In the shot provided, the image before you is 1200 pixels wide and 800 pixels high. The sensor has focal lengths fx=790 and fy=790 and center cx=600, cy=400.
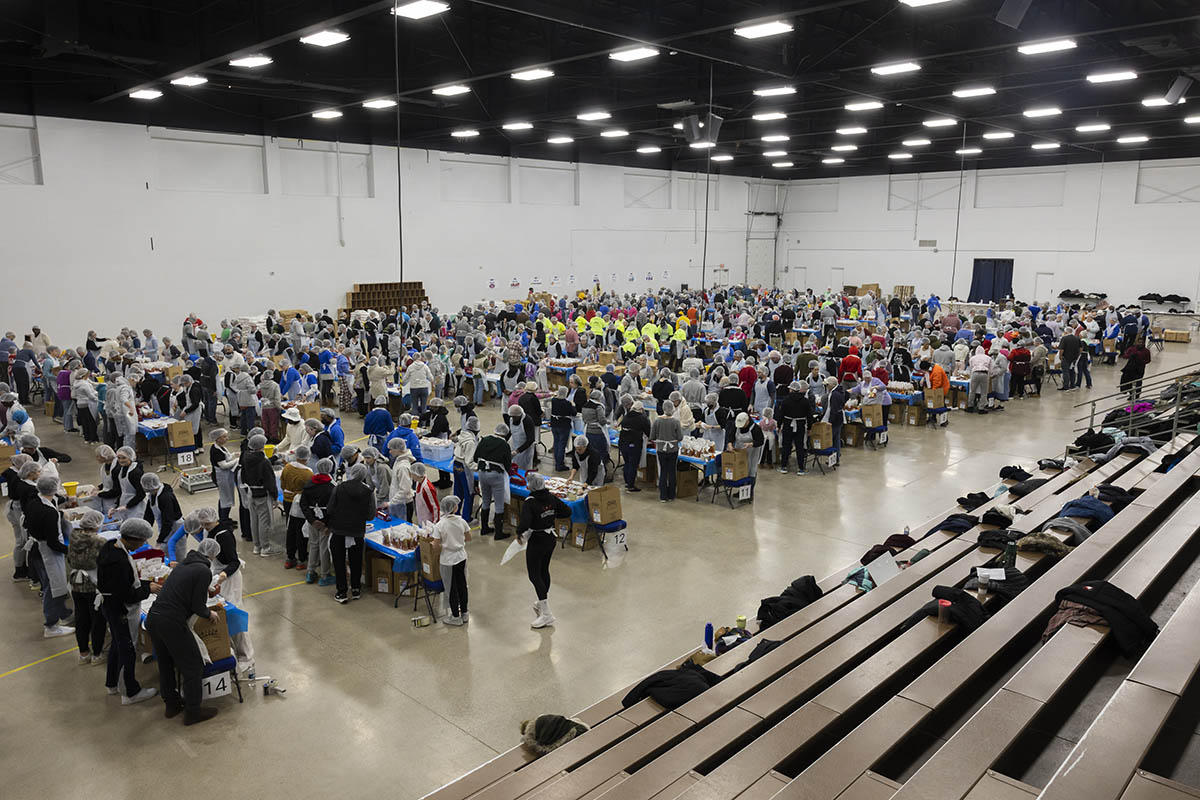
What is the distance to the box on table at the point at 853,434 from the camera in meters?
14.3

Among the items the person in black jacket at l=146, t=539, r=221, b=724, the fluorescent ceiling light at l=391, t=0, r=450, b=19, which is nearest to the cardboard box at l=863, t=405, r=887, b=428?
the fluorescent ceiling light at l=391, t=0, r=450, b=19

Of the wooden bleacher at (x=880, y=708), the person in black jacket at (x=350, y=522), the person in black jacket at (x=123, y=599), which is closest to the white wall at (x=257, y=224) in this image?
the person in black jacket at (x=350, y=522)

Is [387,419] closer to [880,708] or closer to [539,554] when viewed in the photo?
[539,554]

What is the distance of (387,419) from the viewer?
11148mm

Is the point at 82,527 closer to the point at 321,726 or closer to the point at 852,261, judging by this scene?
the point at 321,726

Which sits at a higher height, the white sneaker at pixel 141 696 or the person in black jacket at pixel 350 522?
the person in black jacket at pixel 350 522

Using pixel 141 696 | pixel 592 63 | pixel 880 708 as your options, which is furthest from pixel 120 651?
pixel 592 63

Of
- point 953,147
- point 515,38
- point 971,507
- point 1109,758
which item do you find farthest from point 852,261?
point 1109,758

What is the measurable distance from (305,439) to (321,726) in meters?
5.01

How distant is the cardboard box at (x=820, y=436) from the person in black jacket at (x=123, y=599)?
947 cm

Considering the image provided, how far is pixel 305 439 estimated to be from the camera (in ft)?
33.7

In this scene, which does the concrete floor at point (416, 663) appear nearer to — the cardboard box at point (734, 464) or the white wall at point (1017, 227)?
the cardboard box at point (734, 464)

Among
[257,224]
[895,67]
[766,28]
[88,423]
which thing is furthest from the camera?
[257,224]

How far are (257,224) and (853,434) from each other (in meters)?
17.9
